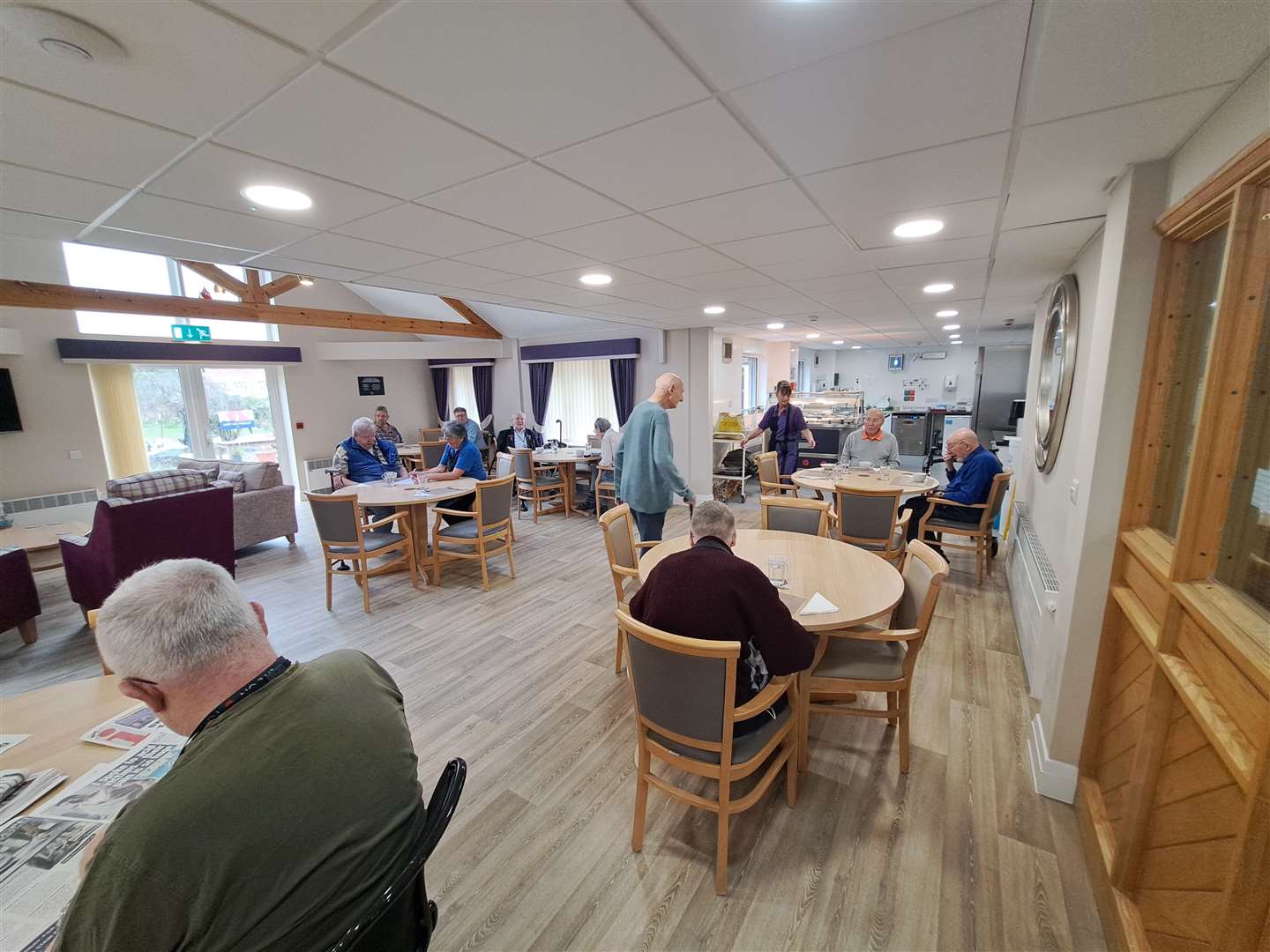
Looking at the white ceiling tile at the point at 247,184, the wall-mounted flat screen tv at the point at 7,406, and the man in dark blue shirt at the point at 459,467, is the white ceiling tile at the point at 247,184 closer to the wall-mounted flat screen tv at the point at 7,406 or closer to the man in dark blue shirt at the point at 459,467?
the man in dark blue shirt at the point at 459,467

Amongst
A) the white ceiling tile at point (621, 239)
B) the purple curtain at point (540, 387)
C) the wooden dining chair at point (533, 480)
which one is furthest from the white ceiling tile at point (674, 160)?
the purple curtain at point (540, 387)

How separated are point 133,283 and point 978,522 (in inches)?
404

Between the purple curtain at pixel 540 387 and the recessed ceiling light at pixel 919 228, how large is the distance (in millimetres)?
6765

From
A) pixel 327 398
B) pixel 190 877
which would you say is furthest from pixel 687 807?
pixel 327 398

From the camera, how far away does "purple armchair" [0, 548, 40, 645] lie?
10.5ft

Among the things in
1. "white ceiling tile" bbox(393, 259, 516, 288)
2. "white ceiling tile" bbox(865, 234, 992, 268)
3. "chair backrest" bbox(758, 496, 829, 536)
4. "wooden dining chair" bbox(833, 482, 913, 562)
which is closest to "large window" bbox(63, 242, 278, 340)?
"white ceiling tile" bbox(393, 259, 516, 288)

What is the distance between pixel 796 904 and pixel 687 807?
0.51 m

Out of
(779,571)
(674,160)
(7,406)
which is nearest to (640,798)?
(779,571)

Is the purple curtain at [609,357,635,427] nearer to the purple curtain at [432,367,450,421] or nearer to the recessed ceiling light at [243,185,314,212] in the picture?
the purple curtain at [432,367,450,421]

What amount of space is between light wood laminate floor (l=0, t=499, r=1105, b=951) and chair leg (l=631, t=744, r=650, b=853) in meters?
0.05

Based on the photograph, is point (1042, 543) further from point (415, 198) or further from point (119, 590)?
point (119, 590)

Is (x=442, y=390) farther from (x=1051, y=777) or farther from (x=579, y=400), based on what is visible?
(x=1051, y=777)

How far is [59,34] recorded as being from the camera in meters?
0.94

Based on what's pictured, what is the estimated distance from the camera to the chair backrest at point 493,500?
3992mm
